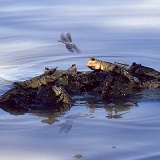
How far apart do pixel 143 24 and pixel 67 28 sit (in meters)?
0.85

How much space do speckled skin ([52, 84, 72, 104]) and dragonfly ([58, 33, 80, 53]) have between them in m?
1.59

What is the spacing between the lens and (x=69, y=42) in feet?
21.3

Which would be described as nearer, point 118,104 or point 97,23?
point 118,104

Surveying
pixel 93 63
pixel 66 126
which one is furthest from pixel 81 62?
pixel 66 126

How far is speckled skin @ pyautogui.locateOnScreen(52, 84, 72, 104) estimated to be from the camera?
14.9 ft

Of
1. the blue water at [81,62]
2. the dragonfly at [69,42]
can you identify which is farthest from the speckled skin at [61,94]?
the dragonfly at [69,42]

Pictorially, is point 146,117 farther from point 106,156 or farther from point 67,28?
point 67,28

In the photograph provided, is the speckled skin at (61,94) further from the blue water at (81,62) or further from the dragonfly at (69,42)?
the dragonfly at (69,42)

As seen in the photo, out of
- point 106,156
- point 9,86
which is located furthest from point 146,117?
point 9,86

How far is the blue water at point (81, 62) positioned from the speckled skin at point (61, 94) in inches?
3.9

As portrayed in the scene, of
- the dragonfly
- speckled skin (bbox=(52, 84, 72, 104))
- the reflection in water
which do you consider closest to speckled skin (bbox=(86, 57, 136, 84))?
speckled skin (bbox=(52, 84, 72, 104))

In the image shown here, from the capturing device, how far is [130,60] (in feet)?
18.9

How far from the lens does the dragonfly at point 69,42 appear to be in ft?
20.4

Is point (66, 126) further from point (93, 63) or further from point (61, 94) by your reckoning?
point (93, 63)
